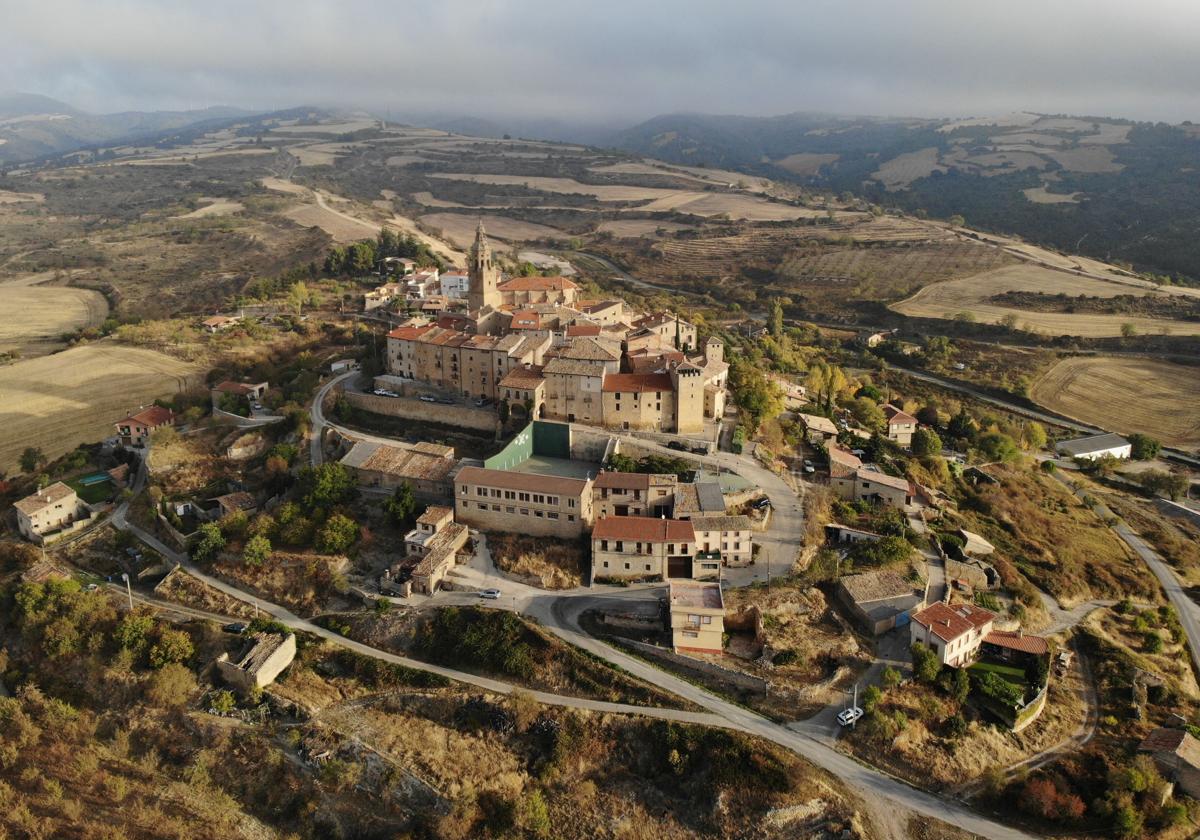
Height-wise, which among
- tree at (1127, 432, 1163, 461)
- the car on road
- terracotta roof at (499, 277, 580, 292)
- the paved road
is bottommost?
the paved road

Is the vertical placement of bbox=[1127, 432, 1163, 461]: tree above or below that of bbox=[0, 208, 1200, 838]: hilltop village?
below

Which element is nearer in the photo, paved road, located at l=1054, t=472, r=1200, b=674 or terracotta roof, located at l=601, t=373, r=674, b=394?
paved road, located at l=1054, t=472, r=1200, b=674

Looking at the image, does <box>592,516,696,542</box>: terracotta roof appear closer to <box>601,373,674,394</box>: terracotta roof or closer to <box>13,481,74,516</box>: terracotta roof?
<box>601,373,674,394</box>: terracotta roof

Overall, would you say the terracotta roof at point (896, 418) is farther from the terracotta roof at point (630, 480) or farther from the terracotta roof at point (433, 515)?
the terracotta roof at point (433, 515)

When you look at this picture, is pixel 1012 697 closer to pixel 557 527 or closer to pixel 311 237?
pixel 557 527

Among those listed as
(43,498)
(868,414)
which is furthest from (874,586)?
(43,498)

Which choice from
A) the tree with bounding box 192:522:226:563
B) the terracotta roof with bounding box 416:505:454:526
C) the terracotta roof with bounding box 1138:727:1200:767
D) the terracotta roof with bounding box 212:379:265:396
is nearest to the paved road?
the terracotta roof with bounding box 1138:727:1200:767
